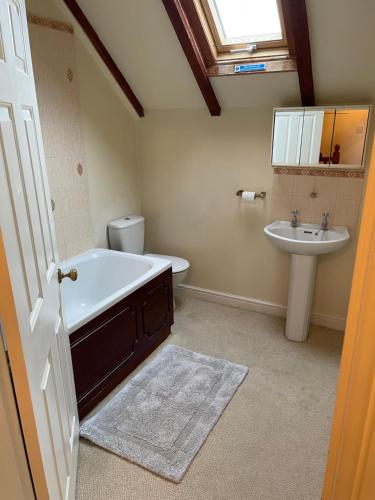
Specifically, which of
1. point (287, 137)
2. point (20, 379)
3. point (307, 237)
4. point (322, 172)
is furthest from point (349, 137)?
point (20, 379)

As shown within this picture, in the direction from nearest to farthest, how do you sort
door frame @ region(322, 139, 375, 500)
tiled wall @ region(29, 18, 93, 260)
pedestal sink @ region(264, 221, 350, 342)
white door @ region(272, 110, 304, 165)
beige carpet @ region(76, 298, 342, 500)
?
door frame @ region(322, 139, 375, 500), beige carpet @ region(76, 298, 342, 500), tiled wall @ region(29, 18, 93, 260), pedestal sink @ region(264, 221, 350, 342), white door @ region(272, 110, 304, 165)

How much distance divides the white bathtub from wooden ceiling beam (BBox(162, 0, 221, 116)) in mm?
1308

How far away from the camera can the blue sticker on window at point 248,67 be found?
2455mm

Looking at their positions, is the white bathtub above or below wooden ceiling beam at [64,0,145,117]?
below

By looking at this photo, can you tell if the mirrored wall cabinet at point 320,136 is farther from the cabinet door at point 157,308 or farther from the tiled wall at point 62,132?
the tiled wall at point 62,132

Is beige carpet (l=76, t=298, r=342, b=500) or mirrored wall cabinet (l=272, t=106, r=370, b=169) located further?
mirrored wall cabinet (l=272, t=106, r=370, b=169)

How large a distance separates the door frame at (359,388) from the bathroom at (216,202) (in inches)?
47.8

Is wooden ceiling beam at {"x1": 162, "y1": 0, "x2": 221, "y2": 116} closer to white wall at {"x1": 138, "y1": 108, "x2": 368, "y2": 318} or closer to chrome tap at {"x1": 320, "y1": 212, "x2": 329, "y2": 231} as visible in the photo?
white wall at {"x1": 138, "y1": 108, "x2": 368, "y2": 318}

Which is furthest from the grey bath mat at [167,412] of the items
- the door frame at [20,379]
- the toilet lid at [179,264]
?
the door frame at [20,379]

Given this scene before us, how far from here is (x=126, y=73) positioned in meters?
2.97

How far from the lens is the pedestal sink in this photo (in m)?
2.53

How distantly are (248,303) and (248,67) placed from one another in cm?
195

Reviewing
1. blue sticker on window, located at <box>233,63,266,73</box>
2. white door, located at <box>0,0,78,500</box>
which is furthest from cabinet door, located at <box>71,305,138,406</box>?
blue sticker on window, located at <box>233,63,266,73</box>

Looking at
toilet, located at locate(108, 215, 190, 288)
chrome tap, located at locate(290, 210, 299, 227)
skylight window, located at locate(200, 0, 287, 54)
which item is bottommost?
toilet, located at locate(108, 215, 190, 288)
